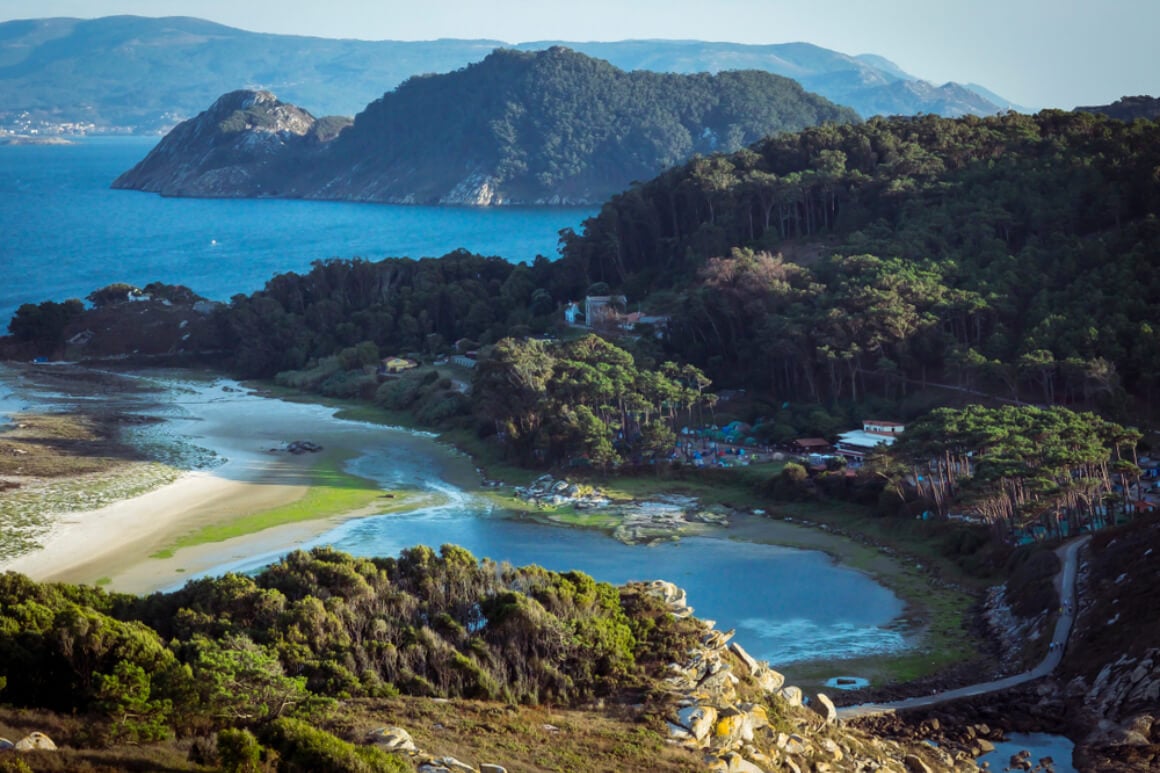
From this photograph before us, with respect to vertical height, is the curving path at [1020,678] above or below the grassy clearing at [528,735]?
below

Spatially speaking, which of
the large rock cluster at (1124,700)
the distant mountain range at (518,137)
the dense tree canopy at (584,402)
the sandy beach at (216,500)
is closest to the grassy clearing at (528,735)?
the large rock cluster at (1124,700)

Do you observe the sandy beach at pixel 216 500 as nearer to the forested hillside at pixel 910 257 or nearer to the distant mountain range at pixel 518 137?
the forested hillside at pixel 910 257

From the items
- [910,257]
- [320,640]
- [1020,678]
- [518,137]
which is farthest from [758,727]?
[518,137]

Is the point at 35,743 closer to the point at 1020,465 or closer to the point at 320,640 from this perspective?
the point at 320,640

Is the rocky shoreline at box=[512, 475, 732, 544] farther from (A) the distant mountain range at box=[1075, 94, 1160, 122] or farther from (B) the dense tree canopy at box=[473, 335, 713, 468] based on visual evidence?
(A) the distant mountain range at box=[1075, 94, 1160, 122]

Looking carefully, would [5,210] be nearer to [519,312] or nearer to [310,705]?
[519,312]

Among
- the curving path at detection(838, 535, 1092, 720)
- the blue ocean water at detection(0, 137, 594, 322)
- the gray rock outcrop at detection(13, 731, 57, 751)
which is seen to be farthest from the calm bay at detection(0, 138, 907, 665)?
the gray rock outcrop at detection(13, 731, 57, 751)
